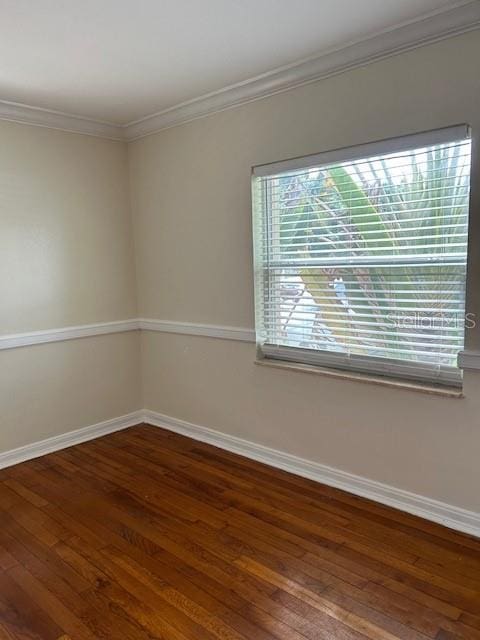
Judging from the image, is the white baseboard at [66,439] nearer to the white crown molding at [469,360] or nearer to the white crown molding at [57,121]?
the white crown molding at [57,121]

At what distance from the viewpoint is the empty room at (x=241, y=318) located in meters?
2.04

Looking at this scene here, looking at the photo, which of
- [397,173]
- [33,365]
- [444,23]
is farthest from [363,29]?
[33,365]

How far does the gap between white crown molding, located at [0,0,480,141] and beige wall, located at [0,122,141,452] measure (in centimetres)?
9

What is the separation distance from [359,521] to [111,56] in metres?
2.70

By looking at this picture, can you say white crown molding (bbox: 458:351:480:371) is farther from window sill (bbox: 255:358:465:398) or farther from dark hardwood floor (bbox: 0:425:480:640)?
dark hardwood floor (bbox: 0:425:480:640)

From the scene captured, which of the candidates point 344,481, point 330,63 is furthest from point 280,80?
point 344,481

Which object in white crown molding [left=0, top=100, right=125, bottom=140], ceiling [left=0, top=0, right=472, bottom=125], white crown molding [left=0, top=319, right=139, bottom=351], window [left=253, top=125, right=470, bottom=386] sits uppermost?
ceiling [left=0, top=0, right=472, bottom=125]

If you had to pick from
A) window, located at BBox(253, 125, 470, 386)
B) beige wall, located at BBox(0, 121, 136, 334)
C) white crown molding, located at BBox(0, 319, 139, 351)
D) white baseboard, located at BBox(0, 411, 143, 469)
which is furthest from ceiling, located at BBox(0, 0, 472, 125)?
white baseboard, located at BBox(0, 411, 143, 469)

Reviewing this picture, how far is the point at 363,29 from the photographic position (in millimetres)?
2262

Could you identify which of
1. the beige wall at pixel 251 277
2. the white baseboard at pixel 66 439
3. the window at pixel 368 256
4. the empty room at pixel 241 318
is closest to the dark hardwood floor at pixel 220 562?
the empty room at pixel 241 318

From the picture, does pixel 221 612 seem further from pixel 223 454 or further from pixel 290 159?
pixel 290 159

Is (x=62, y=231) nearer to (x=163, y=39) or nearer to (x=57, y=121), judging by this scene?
(x=57, y=121)

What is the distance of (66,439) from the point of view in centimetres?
358

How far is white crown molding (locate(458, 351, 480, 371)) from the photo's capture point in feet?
7.35
